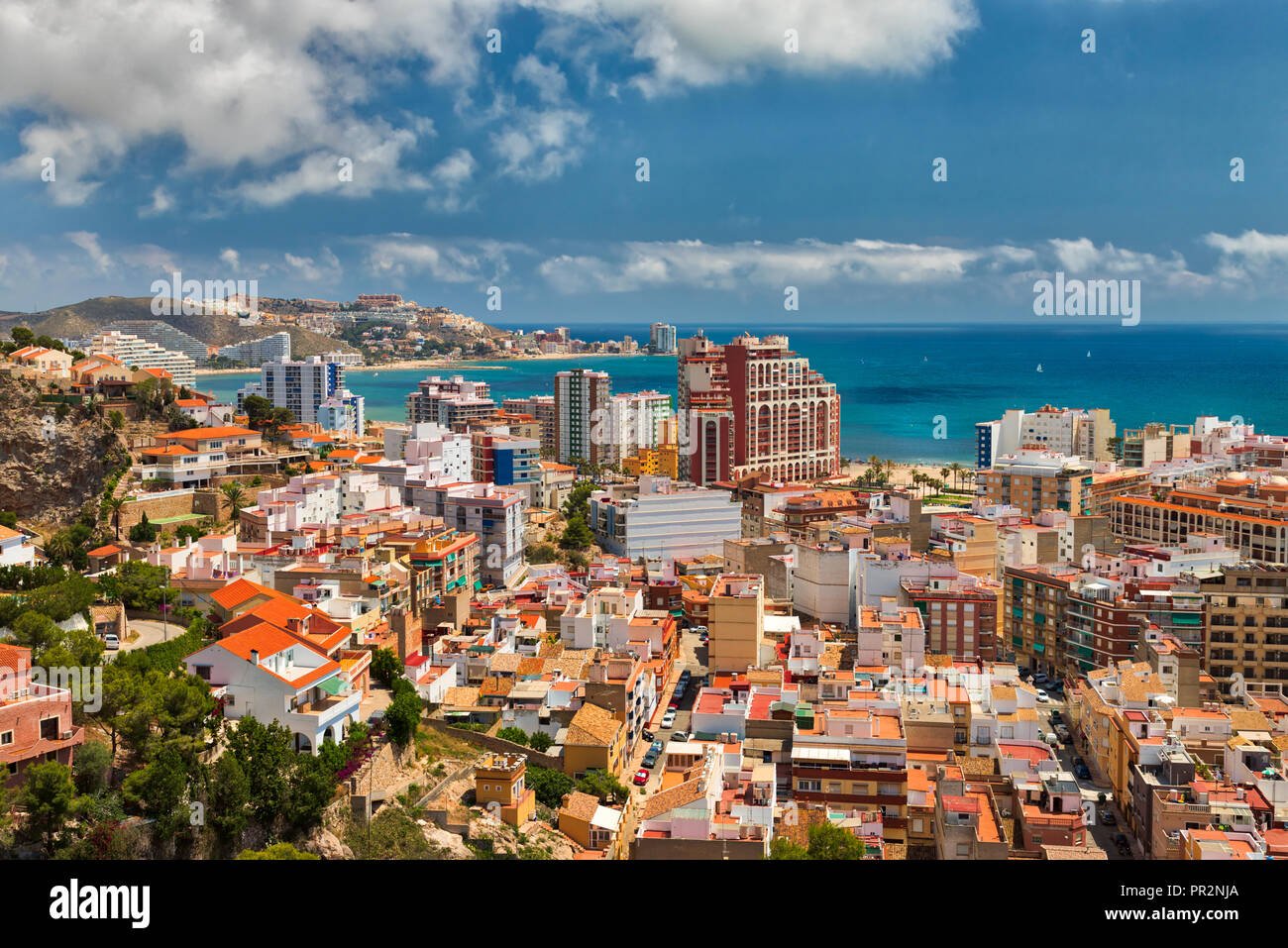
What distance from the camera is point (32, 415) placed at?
10125mm

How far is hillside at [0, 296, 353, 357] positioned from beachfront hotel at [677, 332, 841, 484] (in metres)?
23.7

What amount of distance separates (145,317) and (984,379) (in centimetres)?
3029

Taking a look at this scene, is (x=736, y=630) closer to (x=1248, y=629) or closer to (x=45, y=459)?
(x=1248, y=629)

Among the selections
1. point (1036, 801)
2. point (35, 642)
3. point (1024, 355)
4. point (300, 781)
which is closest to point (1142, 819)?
point (1036, 801)

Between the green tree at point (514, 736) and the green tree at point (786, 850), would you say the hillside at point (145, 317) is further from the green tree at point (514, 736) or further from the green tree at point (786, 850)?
the green tree at point (786, 850)

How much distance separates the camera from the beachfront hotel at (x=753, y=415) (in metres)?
17.1

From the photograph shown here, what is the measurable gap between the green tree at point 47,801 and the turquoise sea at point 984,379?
67.6ft

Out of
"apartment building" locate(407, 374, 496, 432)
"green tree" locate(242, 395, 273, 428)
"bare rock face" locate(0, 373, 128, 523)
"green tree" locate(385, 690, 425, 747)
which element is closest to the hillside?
"apartment building" locate(407, 374, 496, 432)

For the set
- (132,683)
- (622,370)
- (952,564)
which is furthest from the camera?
(622,370)

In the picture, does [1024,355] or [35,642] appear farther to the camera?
[1024,355]
